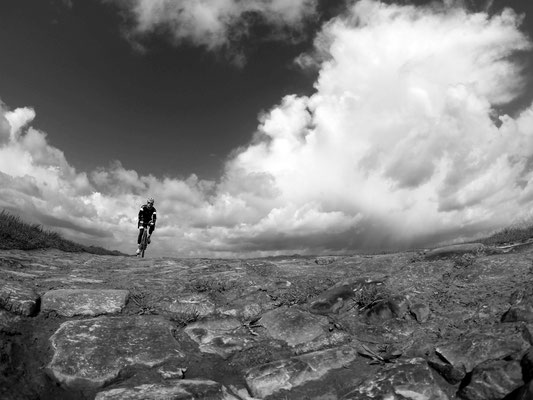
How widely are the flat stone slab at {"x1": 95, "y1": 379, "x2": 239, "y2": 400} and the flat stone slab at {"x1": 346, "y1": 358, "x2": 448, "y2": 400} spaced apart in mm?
2213

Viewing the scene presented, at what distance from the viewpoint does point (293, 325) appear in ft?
28.9

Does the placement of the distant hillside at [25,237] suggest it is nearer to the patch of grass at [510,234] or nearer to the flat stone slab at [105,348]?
the flat stone slab at [105,348]

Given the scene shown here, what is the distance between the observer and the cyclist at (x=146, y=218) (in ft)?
79.9

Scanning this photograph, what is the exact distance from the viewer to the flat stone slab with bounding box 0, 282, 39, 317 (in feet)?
28.6

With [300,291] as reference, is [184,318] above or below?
below

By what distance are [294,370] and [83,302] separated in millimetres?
5788

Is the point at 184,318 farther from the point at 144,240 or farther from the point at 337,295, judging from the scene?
the point at 144,240

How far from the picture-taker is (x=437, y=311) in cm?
869

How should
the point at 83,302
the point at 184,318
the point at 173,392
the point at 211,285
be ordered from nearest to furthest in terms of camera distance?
the point at 173,392, the point at 184,318, the point at 83,302, the point at 211,285

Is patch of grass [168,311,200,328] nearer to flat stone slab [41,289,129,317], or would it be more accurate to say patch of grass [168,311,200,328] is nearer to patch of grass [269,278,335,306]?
flat stone slab [41,289,129,317]

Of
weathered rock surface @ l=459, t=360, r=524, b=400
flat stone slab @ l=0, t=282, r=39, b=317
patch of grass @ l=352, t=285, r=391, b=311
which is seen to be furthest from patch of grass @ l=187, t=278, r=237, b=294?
weathered rock surface @ l=459, t=360, r=524, b=400

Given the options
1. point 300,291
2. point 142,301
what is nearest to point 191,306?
point 142,301

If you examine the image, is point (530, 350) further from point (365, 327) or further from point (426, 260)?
point (426, 260)

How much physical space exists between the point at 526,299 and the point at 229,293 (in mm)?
7244
